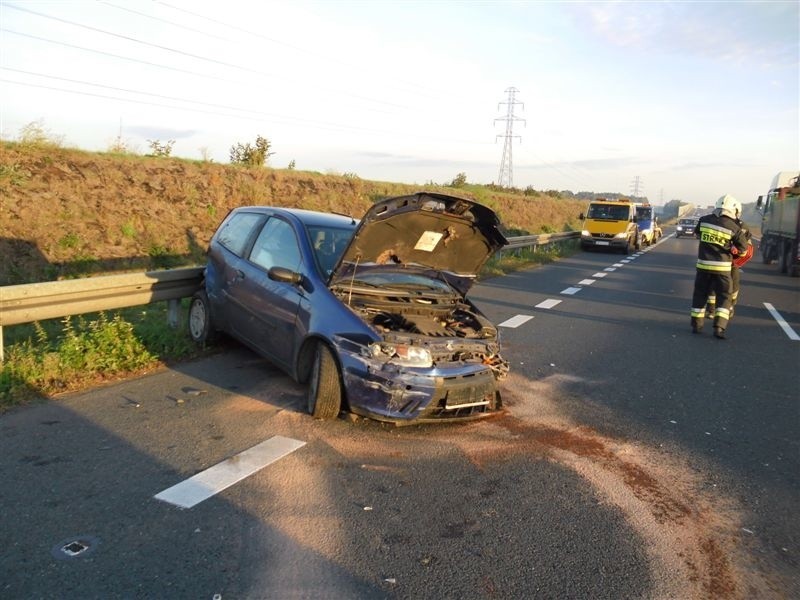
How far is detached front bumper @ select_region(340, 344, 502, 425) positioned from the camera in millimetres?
4918

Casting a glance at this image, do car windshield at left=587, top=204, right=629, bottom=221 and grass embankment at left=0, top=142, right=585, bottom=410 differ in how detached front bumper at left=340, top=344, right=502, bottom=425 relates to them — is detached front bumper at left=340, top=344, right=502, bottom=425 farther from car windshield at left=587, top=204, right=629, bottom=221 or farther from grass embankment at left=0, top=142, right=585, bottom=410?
car windshield at left=587, top=204, right=629, bottom=221

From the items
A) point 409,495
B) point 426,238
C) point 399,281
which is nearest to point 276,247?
point 399,281

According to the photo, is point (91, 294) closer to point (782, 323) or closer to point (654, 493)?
point (654, 493)

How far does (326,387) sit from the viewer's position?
17.0 feet

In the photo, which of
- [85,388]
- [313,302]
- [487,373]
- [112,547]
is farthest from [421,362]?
[85,388]

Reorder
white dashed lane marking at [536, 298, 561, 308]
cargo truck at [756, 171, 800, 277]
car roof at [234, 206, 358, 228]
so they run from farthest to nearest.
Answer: cargo truck at [756, 171, 800, 277], white dashed lane marking at [536, 298, 561, 308], car roof at [234, 206, 358, 228]

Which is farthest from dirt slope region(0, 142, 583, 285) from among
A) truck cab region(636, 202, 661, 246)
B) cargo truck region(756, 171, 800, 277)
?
truck cab region(636, 202, 661, 246)

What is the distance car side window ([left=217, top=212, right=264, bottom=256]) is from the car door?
246 millimetres

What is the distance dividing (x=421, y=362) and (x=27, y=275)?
34.6ft

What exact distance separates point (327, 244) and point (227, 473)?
2.58m

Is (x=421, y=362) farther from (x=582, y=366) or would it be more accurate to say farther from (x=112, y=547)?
(x=582, y=366)

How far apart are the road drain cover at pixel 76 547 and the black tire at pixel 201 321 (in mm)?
3978

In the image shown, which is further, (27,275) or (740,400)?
(27,275)

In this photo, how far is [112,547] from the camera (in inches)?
131
